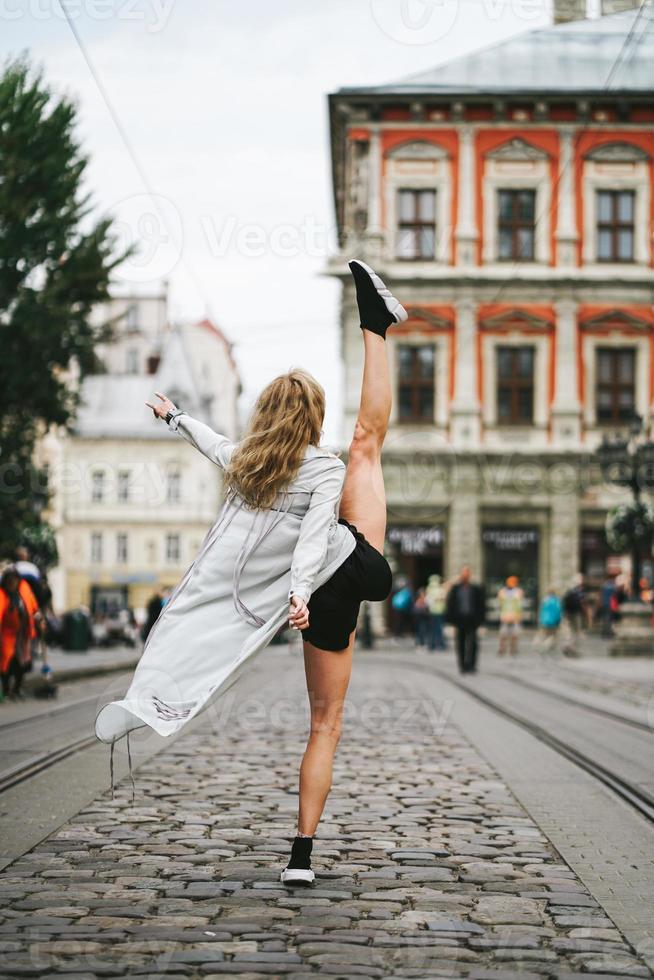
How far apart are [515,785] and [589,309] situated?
3287 centimetres

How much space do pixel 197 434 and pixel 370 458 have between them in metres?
0.67

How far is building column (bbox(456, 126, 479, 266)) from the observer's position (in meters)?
39.8

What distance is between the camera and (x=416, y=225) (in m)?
40.0

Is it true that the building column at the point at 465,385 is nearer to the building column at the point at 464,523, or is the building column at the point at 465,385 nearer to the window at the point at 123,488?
the building column at the point at 464,523

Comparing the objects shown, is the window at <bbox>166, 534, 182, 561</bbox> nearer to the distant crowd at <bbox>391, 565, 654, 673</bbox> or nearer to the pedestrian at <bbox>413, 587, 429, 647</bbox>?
the distant crowd at <bbox>391, 565, 654, 673</bbox>

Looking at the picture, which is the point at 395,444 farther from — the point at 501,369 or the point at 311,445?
the point at 311,445

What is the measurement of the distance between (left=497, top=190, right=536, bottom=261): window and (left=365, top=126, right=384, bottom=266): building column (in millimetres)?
3418

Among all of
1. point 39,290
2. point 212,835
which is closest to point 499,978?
point 212,835

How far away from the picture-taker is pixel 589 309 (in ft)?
131

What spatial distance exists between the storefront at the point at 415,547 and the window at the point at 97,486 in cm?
3302

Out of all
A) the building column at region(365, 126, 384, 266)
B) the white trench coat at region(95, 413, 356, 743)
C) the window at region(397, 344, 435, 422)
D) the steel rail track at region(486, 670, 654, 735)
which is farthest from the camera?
the window at region(397, 344, 435, 422)

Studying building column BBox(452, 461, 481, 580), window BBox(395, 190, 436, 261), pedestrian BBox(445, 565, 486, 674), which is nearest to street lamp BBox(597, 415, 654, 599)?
pedestrian BBox(445, 565, 486, 674)

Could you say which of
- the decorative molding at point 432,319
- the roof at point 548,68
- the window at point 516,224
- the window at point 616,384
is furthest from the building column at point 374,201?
the window at point 616,384

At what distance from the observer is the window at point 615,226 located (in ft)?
131
